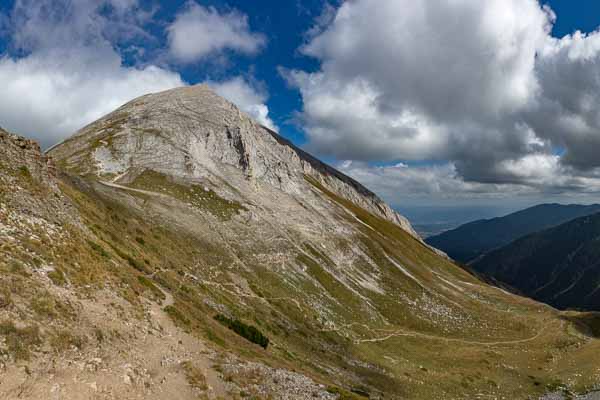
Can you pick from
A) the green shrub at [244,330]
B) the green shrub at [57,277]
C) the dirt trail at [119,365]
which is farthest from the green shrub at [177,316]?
the green shrub at [57,277]

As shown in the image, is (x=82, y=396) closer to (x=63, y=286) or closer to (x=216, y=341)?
(x=63, y=286)

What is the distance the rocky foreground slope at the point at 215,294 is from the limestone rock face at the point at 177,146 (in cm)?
60

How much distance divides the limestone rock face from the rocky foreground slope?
23.5 inches

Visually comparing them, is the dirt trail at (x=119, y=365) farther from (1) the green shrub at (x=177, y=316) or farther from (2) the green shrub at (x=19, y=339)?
(1) the green shrub at (x=177, y=316)

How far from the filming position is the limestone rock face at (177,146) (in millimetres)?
86438

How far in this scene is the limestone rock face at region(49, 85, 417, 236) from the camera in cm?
8644

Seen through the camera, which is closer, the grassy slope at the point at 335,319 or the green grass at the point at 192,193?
the grassy slope at the point at 335,319

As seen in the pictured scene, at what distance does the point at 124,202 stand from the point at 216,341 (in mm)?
39765

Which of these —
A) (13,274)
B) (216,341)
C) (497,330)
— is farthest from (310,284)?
(13,274)

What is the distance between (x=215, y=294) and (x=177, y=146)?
5908 centimetres

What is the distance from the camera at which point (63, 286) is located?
23.4m

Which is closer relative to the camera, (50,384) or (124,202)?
(50,384)

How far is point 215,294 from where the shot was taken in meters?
47.9

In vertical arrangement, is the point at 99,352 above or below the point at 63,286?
below
